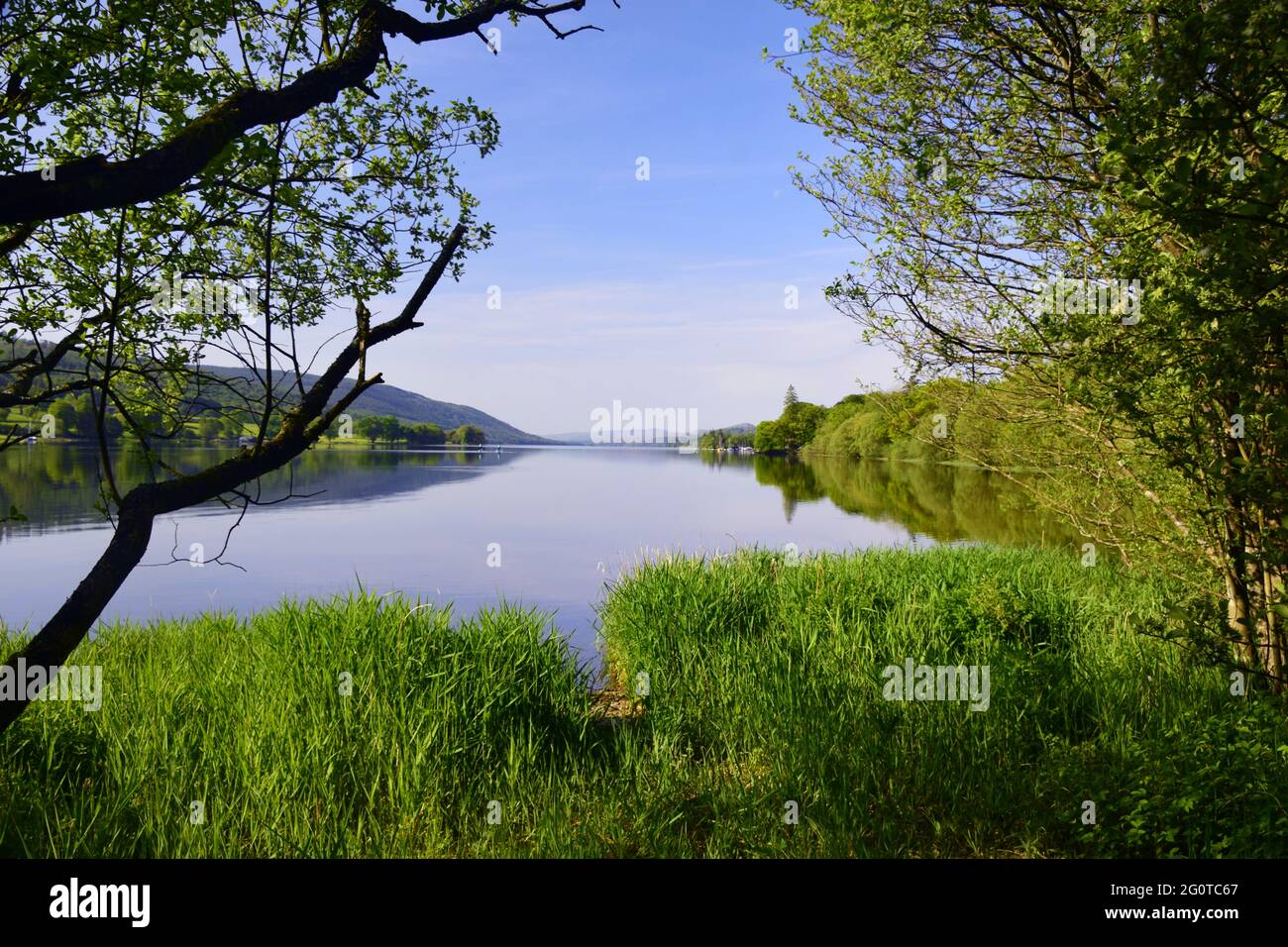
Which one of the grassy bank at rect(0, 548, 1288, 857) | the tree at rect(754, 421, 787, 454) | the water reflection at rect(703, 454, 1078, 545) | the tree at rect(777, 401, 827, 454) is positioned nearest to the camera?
the grassy bank at rect(0, 548, 1288, 857)

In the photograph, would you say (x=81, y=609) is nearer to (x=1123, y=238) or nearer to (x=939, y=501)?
(x=1123, y=238)

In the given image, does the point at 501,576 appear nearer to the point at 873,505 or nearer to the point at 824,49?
the point at 824,49

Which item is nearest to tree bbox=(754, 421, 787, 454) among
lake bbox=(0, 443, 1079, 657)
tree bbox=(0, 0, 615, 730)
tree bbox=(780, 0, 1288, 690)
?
lake bbox=(0, 443, 1079, 657)

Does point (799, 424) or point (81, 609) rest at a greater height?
point (799, 424)

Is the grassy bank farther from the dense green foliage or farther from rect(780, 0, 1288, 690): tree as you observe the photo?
the dense green foliage

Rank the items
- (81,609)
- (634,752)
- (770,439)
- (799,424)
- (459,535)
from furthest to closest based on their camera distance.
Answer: (770,439) → (799,424) → (459,535) → (634,752) → (81,609)

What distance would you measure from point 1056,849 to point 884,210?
25.4ft

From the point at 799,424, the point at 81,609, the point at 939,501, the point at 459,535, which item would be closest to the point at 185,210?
the point at 81,609

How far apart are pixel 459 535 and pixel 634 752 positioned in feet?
90.7

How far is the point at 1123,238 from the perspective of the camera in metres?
6.57

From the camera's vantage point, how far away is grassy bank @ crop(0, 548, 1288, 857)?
4785mm

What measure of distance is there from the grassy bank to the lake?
140cm

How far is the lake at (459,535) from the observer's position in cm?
1923

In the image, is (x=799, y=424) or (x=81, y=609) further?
(x=799, y=424)
